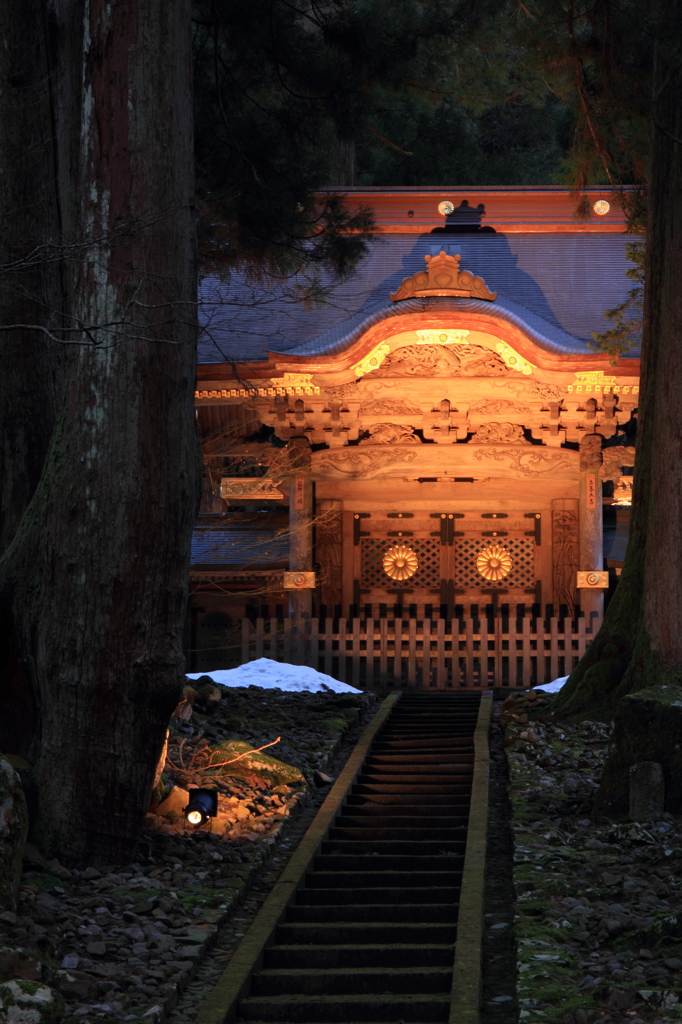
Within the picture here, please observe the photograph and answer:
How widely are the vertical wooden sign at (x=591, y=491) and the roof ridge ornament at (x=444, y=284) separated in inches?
128

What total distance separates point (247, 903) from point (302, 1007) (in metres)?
1.45

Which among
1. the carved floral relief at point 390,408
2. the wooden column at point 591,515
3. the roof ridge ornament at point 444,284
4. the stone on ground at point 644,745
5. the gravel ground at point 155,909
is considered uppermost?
the roof ridge ornament at point 444,284

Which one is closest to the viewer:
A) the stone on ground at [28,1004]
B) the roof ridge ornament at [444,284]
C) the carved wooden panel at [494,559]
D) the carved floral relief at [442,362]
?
the stone on ground at [28,1004]

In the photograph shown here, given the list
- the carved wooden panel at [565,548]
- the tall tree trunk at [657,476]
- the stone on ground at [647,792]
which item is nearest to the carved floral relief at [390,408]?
the carved wooden panel at [565,548]

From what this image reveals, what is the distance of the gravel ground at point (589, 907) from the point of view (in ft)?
15.3

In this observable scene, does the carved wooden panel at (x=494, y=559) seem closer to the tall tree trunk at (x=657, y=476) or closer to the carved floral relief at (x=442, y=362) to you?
the carved floral relief at (x=442, y=362)

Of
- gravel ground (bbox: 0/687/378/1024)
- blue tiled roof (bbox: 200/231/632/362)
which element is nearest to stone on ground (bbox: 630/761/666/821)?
gravel ground (bbox: 0/687/378/1024)

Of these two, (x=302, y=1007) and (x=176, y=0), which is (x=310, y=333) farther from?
(x=302, y=1007)

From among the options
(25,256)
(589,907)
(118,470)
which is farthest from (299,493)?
(589,907)

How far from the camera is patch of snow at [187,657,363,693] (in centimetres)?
1305

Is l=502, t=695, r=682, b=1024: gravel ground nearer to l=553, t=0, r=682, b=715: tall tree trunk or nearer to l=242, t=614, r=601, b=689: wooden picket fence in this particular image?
l=553, t=0, r=682, b=715: tall tree trunk

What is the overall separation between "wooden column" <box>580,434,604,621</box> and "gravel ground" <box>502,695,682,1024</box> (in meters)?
6.90

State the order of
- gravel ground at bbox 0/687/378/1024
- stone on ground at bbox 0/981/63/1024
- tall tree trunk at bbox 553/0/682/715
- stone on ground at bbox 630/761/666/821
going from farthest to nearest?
tall tree trunk at bbox 553/0/682/715 < stone on ground at bbox 630/761/666/821 < gravel ground at bbox 0/687/378/1024 < stone on ground at bbox 0/981/63/1024

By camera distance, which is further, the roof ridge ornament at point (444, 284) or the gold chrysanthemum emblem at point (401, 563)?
the gold chrysanthemum emblem at point (401, 563)
